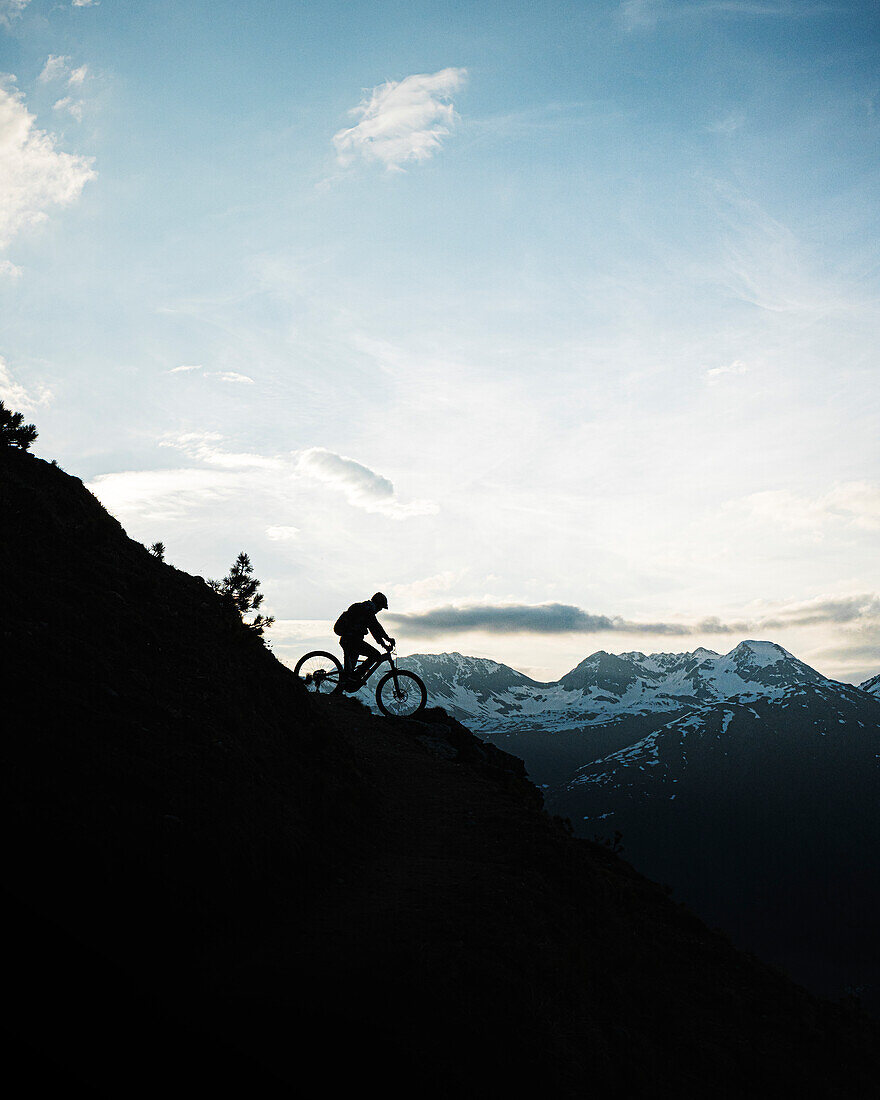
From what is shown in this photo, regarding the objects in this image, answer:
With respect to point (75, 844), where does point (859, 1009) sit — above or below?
below

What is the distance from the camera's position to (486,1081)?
7.79m

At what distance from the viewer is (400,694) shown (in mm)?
25609

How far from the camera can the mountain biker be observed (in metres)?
23.5

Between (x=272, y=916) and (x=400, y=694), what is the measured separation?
51.6ft

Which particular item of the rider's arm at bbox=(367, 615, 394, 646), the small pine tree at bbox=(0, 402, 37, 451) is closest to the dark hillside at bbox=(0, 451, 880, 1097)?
the small pine tree at bbox=(0, 402, 37, 451)

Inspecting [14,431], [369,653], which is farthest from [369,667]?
[14,431]

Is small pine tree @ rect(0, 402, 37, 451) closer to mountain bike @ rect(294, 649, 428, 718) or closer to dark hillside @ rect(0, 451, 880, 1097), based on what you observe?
dark hillside @ rect(0, 451, 880, 1097)

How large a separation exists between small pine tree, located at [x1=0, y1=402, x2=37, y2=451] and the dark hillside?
1234 mm

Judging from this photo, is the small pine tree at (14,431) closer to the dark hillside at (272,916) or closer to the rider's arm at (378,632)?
the dark hillside at (272,916)

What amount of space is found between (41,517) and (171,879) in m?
9.79

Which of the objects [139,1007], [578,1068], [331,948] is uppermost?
[139,1007]

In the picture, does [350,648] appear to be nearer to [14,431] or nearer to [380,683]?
[380,683]

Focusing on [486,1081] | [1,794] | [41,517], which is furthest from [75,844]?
[41,517]

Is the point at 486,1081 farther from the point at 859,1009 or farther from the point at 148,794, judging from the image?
the point at 859,1009
